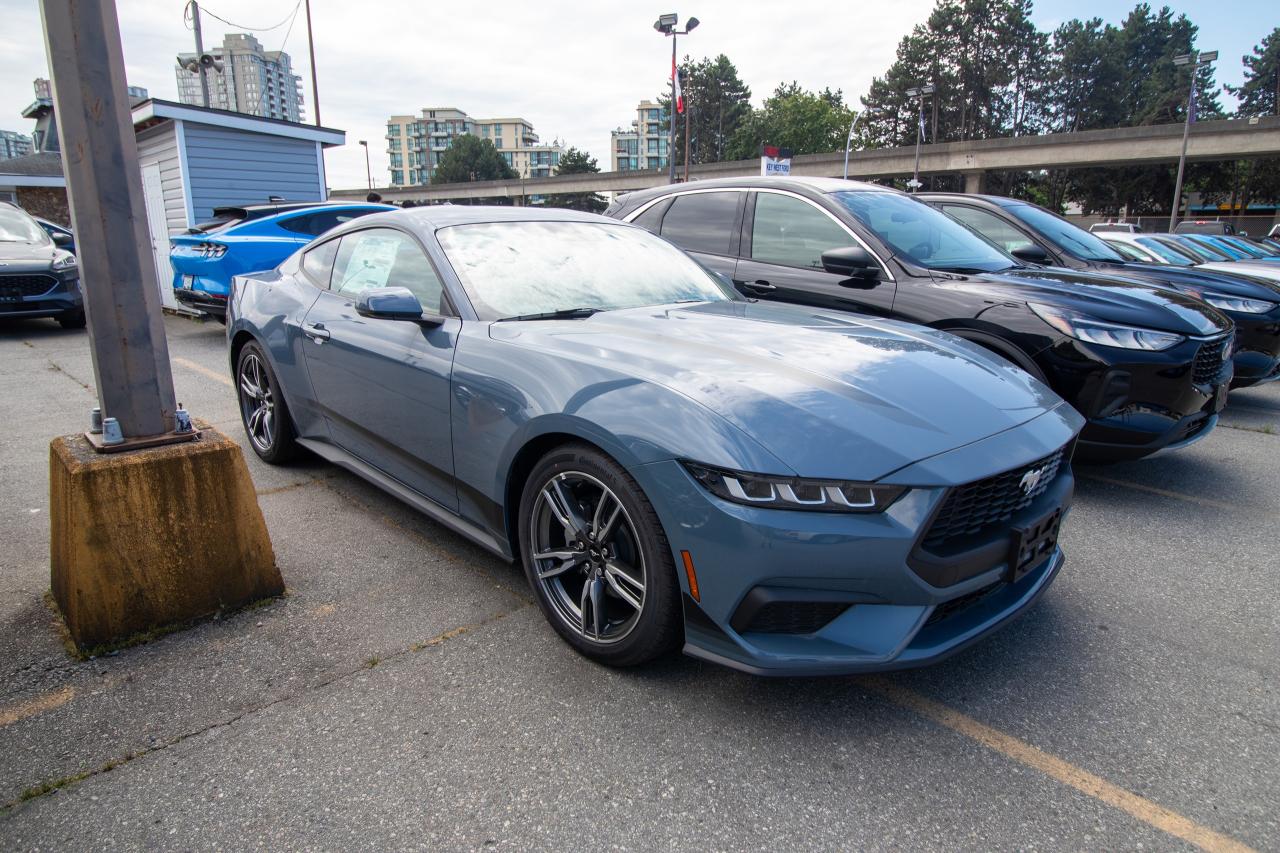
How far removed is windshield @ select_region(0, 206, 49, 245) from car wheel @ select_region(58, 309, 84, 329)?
3.52 ft

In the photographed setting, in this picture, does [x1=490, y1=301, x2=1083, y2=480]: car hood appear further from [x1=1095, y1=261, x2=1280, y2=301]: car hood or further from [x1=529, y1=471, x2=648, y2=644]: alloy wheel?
[x1=1095, y1=261, x2=1280, y2=301]: car hood

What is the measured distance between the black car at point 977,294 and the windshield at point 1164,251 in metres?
6.51

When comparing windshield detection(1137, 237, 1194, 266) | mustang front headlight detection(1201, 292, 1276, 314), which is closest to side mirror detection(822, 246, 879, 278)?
mustang front headlight detection(1201, 292, 1276, 314)

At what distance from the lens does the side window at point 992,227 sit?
20.7 ft

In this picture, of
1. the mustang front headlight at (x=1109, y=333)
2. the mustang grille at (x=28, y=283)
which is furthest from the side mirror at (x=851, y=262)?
the mustang grille at (x=28, y=283)

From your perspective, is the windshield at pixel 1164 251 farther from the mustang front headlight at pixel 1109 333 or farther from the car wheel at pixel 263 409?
the car wheel at pixel 263 409

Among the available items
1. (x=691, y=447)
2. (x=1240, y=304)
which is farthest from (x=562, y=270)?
(x=1240, y=304)

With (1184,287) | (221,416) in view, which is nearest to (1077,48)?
(1184,287)

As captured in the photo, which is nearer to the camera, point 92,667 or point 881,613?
point 881,613

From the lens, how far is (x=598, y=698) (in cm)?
237

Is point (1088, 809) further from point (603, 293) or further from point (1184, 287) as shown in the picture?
point (1184, 287)

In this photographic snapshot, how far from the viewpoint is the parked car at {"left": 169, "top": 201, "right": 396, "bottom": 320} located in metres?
8.31

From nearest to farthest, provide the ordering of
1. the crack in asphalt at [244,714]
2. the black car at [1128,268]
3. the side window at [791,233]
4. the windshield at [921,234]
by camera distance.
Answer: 1. the crack in asphalt at [244,714]
2. the windshield at [921,234]
3. the side window at [791,233]
4. the black car at [1128,268]

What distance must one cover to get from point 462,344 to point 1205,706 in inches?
107
